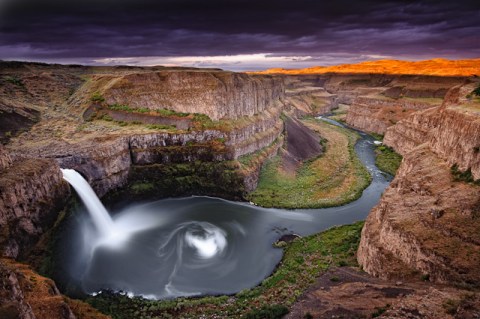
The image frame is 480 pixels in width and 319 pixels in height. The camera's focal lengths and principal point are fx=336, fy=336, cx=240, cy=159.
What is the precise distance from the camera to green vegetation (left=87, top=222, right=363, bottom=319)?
2436 centimetres

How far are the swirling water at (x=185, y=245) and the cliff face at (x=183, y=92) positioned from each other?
16831mm

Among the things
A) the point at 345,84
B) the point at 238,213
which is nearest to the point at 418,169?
the point at 238,213

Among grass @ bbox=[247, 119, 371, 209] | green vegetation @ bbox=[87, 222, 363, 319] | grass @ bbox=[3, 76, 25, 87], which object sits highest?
grass @ bbox=[3, 76, 25, 87]

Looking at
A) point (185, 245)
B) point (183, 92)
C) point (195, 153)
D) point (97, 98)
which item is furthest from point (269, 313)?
point (97, 98)

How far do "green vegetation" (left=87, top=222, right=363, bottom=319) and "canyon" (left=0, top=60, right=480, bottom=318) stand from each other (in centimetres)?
339

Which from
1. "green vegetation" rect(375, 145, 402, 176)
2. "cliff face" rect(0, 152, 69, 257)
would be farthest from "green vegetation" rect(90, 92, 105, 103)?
"green vegetation" rect(375, 145, 402, 176)

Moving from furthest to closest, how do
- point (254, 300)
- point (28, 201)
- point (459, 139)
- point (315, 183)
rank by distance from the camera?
point (315, 183) < point (459, 139) < point (28, 201) < point (254, 300)

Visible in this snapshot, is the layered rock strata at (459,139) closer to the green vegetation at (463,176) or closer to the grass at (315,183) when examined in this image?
the green vegetation at (463,176)

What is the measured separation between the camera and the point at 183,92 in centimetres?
5609

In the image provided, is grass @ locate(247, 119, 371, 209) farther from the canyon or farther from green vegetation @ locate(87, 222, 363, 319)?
green vegetation @ locate(87, 222, 363, 319)

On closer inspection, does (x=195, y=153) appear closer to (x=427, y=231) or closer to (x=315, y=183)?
(x=315, y=183)

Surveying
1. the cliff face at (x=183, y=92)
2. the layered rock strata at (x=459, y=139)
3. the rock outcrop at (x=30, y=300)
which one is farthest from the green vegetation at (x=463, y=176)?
the cliff face at (x=183, y=92)

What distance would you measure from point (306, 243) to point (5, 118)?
4444 cm

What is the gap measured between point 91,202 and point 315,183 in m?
32.4
